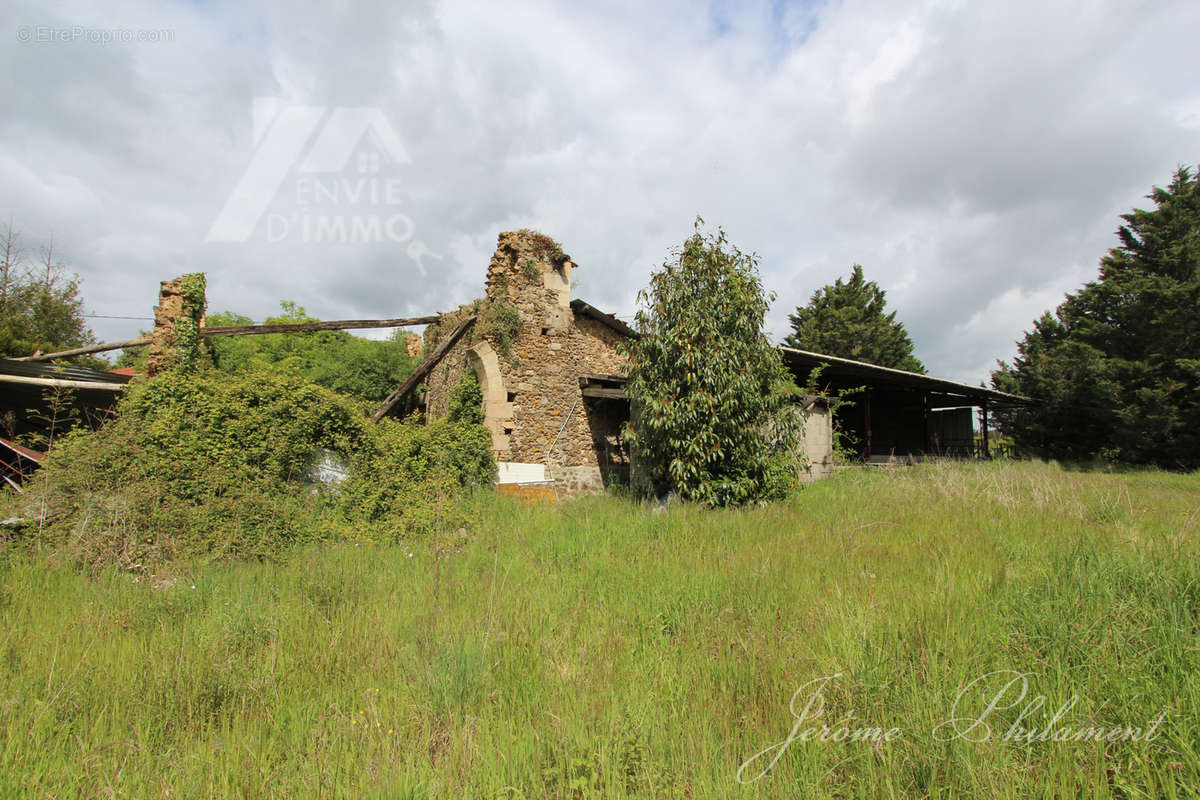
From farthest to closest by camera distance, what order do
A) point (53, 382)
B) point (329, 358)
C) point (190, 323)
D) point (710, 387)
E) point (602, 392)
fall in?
point (329, 358)
point (602, 392)
point (190, 323)
point (53, 382)
point (710, 387)

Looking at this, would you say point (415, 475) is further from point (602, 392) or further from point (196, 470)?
point (602, 392)

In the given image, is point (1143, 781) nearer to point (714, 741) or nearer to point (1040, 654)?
point (1040, 654)

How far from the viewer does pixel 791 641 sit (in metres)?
3.00

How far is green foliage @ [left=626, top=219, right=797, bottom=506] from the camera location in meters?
7.67

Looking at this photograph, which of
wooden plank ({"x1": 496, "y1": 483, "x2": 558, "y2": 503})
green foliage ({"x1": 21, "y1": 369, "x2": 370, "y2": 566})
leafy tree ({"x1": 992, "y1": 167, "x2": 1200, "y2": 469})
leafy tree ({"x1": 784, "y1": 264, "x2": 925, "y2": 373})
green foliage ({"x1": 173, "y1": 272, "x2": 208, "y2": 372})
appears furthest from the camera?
leafy tree ({"x1": 784, "y1": 264, "x2": 925, "y2": 373})

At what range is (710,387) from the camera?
7.70 meters

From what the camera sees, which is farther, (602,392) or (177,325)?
(602,392)

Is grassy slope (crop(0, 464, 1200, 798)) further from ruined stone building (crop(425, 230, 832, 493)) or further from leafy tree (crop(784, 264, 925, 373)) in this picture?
leafy tree (crop(784, 264, 925, 373))

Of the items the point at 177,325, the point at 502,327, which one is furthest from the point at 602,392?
the point at 177,325

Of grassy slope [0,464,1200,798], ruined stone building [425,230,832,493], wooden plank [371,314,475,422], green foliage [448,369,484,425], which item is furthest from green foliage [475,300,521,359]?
grassy slope [0,464,1200,798]

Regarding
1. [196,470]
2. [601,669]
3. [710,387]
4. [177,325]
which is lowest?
[601,669]

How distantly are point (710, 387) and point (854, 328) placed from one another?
26232mm

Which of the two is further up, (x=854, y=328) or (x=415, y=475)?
(x=854, y=328)

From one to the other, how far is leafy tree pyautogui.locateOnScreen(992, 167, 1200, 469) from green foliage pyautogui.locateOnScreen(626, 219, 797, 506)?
17.2 meters
